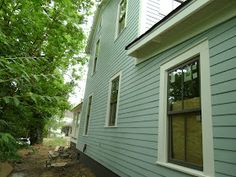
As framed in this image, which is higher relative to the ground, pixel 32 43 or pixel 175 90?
pixel 32 43

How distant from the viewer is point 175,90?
3771mm

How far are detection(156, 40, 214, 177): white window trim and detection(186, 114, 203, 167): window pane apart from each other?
155 mm

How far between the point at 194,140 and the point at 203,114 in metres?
0.48

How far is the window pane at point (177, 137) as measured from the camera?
3334 mm

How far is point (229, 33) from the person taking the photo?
2785mm

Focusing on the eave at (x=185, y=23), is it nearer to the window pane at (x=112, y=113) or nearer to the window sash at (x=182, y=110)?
the window sash at (x=182, y=110)

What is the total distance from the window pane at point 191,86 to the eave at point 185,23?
2.02ft

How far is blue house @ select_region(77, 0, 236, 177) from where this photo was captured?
8.83 feet

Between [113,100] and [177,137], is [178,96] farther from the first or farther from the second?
[113,100]

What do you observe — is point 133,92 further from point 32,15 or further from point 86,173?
point 86,173

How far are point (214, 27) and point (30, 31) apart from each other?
3.78m

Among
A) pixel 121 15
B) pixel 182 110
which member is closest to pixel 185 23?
pixel 182 110

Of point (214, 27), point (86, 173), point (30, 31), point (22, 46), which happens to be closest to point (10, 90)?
point (22, 46)

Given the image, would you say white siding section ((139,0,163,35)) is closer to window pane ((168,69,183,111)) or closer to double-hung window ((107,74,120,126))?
double-hung window ((107,74,120,126))
